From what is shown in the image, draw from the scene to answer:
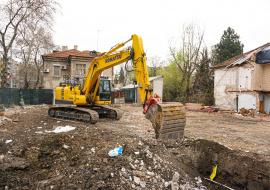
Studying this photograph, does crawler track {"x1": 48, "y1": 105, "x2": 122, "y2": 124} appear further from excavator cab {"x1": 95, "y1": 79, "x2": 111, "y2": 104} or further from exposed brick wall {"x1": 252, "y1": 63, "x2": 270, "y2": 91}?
exposed brick wall {"x1": 252, "y1": 63, "x2": 270, "y2": 91}

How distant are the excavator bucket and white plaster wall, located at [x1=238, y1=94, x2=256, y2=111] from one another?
1248cm

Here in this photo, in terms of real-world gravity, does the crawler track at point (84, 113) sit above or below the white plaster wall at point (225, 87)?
below

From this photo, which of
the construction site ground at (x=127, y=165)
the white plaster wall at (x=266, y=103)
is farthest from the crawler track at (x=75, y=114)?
the white plaster wall at (x=266, y=103)

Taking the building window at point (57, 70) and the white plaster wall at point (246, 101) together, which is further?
the building window at point (57, 70)

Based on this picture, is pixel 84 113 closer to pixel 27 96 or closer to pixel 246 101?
pixel 27 96

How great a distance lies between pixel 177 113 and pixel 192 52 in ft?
60.8

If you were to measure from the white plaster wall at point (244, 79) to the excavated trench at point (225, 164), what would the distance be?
41.0 ft

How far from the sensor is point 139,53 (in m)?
5.87

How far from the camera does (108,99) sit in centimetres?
966

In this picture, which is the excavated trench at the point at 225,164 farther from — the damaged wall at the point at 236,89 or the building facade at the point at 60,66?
the building facade at the point at 60,66

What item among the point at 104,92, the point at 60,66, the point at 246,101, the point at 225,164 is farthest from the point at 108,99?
the point at 60,66

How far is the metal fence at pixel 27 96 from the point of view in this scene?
1443 centimetres

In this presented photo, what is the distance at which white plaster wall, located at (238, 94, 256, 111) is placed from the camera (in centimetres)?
1464

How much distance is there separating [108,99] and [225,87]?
1183 centimetres
